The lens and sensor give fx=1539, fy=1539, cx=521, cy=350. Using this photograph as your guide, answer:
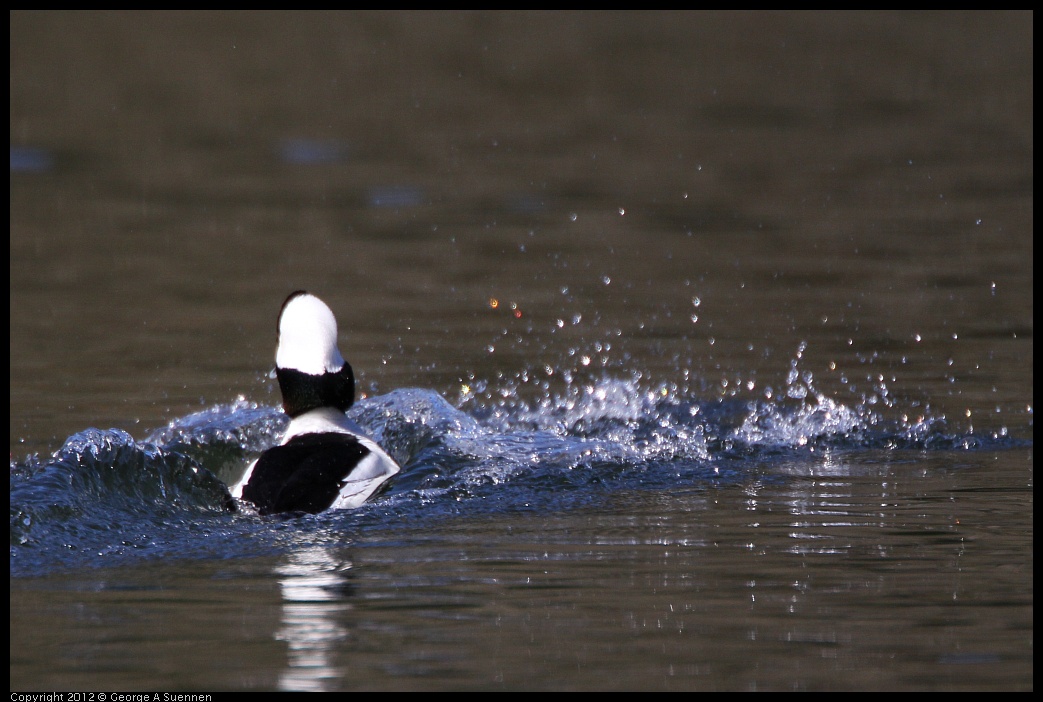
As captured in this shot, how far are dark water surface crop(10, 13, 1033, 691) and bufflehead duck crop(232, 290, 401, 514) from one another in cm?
14

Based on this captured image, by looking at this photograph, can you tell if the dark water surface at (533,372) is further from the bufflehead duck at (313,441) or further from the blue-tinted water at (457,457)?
the bufflehead duck at (313,441)

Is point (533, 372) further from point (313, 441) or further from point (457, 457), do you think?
point (313, 441)

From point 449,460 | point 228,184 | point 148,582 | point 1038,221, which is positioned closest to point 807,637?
point 148,582

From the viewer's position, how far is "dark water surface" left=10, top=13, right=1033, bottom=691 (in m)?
4.82

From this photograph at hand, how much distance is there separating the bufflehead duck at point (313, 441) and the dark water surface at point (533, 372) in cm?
14

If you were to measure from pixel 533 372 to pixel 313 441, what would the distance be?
2913 mm

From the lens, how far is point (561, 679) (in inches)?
172

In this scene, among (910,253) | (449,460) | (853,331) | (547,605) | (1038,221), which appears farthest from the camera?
(1038,221)

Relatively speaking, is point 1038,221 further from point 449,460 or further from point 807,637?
point 807,637

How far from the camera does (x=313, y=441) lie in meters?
6.71

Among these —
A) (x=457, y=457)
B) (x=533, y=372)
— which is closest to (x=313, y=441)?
(x=457, y=457)

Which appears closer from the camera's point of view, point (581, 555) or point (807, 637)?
point (807, 637)
